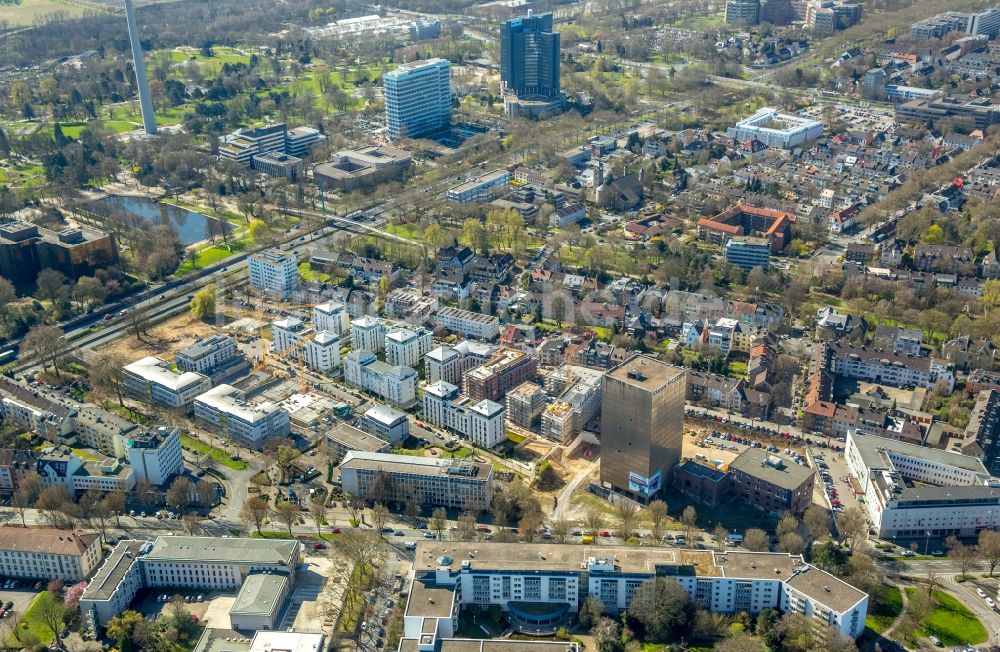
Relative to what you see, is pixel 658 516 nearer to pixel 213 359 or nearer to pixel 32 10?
pixel 213 359

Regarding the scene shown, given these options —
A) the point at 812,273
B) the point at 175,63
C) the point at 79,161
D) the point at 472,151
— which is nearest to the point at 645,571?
the point at 812,273

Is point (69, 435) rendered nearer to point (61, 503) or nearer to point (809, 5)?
point (61, 503)

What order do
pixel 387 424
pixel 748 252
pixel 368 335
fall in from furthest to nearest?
pixel 748 252 → pixel 368 335 → pixel 387 424

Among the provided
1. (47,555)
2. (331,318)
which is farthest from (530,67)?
(47,555)

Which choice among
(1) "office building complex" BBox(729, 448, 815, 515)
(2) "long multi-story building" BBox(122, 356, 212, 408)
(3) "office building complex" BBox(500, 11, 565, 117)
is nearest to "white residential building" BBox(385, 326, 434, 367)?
(2) "long multi-story building" BBox(122, 356, 212, 408)

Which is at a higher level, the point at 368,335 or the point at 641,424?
the point at 641,424

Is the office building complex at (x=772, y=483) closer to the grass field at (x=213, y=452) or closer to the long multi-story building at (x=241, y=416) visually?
the long multi-story building at (x=241, y=416)
